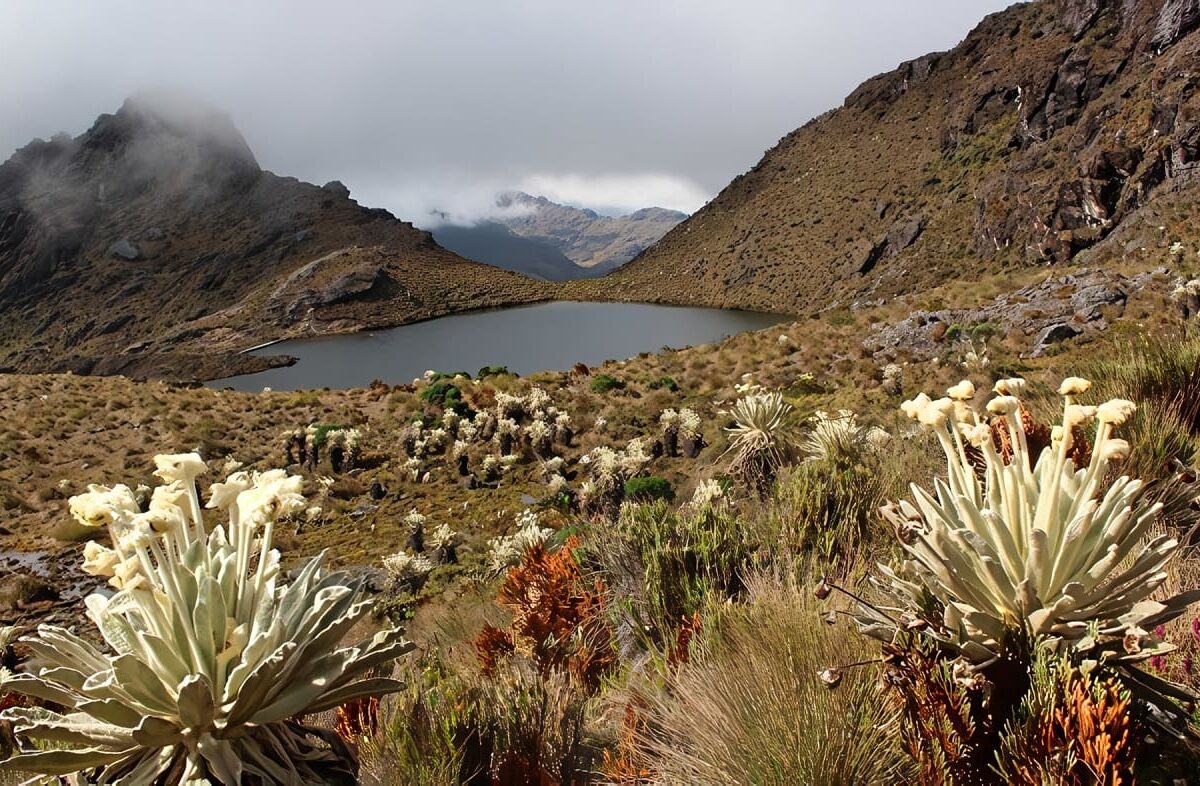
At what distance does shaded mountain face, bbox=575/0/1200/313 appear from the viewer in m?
32.4

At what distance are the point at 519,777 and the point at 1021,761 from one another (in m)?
1.58

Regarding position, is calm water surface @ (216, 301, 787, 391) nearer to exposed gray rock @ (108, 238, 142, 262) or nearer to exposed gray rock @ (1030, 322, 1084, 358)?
exposed gray rock @ (1030, 322, 1084, 358)

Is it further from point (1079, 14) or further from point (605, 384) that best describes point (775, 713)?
point (1079, 14)

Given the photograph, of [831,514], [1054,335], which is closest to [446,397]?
[1054,335]

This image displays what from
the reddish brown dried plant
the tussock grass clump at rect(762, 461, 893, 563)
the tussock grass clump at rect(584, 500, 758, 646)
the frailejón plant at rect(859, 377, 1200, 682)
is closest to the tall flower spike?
the frailejón plant at rect(859, 377, 1200, 682)

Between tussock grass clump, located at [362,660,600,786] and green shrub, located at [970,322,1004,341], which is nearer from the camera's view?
tussock grass clump, located at [362,660,600,786]

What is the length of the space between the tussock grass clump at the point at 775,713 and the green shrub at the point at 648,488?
7.38 m

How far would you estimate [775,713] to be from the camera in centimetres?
189

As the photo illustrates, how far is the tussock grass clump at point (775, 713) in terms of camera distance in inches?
71.2

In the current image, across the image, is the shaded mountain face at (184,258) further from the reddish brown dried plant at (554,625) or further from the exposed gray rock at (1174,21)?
the exposed gray rock at (1174,21)

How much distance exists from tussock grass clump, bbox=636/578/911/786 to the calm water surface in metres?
31.0

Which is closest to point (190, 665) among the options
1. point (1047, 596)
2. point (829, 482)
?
point (1047, 596)

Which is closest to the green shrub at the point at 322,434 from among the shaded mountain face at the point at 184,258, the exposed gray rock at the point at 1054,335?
the exposed gray rock at the point at 1054,335

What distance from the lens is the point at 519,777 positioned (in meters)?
2.25
